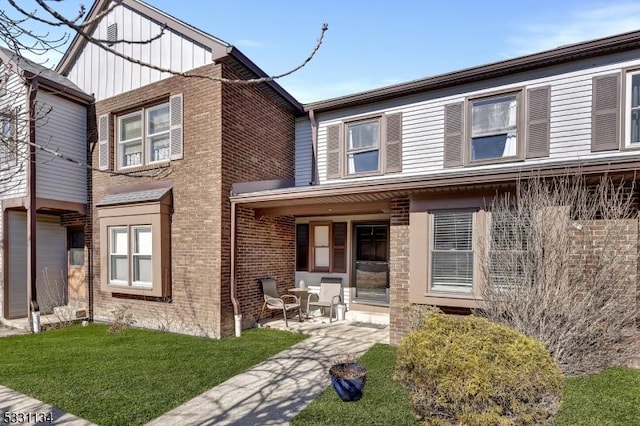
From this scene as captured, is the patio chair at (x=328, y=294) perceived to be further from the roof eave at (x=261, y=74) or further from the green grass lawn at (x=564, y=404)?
Answer: the roof eave at (x=261, y=74)

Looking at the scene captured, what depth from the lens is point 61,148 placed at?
30.0 feet

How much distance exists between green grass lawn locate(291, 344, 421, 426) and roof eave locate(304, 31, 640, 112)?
658 cm

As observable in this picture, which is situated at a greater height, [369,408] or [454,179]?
[454,179]

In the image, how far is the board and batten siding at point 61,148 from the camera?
8773 millimetres

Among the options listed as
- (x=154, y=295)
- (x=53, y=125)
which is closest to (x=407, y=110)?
(x=154, y=295)

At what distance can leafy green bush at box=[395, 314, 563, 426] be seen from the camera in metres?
3.13

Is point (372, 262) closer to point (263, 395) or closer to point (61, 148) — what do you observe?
point (263, 395)

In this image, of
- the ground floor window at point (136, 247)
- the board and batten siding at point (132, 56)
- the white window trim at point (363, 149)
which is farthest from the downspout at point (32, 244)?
the white window trim at point (363, 149)

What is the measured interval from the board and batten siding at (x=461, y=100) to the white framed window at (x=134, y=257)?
4477 mm

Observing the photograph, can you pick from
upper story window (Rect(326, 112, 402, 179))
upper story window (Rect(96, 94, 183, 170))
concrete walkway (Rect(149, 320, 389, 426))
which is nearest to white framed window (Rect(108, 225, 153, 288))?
upper story window (Rect(96, 94, 183, 170))

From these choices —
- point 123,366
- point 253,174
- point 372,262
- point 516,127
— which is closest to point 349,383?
point 123,366

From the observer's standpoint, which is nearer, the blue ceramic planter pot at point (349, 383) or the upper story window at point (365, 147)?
the blue ceramic planter pot at point (349, 383)

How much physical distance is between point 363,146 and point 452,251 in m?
4.19

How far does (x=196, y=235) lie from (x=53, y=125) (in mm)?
5151
